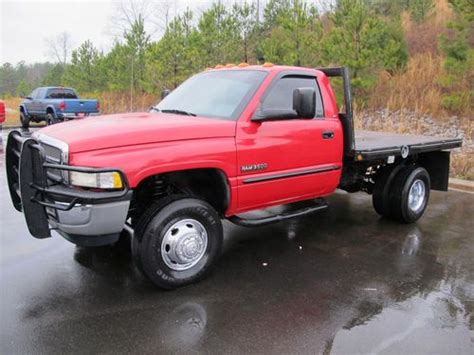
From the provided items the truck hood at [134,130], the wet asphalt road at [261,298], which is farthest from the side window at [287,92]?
the wet asphalt road at [261,298]

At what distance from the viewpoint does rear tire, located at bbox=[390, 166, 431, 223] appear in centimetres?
625

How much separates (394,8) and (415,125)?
43.6 ft

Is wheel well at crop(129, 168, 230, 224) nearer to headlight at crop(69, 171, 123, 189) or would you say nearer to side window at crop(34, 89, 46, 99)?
headlight at crop(69, 171, 123, 189)

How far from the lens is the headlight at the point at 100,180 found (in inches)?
143

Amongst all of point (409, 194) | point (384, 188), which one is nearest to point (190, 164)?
point (384, 188)

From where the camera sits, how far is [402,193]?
6.20 m

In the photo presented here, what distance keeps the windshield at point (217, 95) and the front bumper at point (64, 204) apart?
4.79 feet

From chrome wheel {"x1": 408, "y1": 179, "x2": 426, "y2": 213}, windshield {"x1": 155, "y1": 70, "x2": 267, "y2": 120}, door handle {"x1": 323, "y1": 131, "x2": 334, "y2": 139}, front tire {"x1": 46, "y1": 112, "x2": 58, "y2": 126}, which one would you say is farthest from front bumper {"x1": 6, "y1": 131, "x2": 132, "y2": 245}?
front tire {"x1": 46, "y1": 112, "x2": 58, "y2": 126}

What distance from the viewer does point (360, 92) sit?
1650cm

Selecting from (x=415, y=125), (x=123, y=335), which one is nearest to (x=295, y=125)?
(x=123, y=335)

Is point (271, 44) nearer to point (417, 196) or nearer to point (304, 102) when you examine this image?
point (417, 196)

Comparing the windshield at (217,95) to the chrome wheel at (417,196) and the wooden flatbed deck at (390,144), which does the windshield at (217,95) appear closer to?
the wooden flatbed deck at (390,144)

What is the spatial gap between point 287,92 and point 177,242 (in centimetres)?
210

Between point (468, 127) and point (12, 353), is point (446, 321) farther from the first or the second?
point (468, 127)
